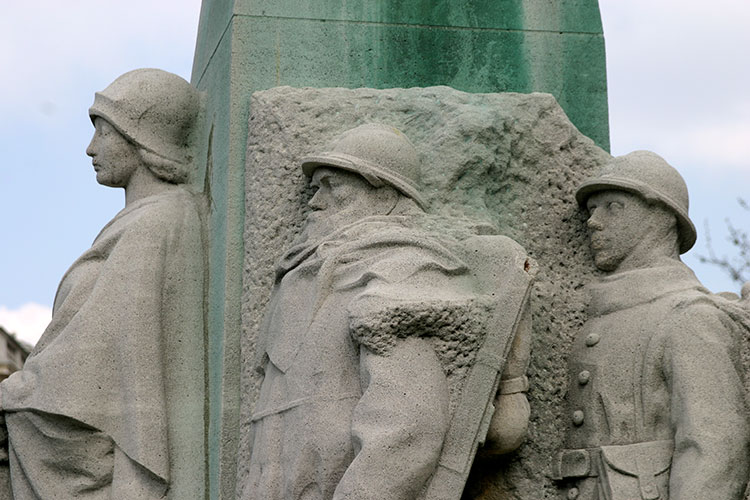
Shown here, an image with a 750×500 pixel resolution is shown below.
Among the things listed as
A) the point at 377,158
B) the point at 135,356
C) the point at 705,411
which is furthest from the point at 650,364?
the point at 135,356

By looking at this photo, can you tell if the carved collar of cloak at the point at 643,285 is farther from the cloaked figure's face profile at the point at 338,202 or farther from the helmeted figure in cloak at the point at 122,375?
the helmeted figure in cloak at the point at 122,375

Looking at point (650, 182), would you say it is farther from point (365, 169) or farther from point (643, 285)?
point (365, 169)

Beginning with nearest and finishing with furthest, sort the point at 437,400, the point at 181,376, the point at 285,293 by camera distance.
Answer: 1. the point at 437,400
2. the point at 285,293
3. the point at 181,376

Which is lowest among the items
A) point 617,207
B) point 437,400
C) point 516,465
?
point 516,465

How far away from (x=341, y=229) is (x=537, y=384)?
3.86 feet

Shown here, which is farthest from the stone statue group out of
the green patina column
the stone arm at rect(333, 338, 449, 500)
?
the green patina column

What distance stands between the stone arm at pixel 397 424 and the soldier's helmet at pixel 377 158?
87cm

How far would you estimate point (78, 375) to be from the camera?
778cm

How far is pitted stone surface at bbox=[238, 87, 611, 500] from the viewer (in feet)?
25.3

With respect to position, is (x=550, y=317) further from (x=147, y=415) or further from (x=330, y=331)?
(x=147, y=415)

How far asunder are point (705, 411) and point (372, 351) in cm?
145

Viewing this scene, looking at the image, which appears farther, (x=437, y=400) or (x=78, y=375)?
(x=78, y=375)

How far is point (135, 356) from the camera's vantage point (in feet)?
25.6

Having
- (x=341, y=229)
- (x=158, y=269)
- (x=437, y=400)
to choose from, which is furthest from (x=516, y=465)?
(x=158, y=269)
